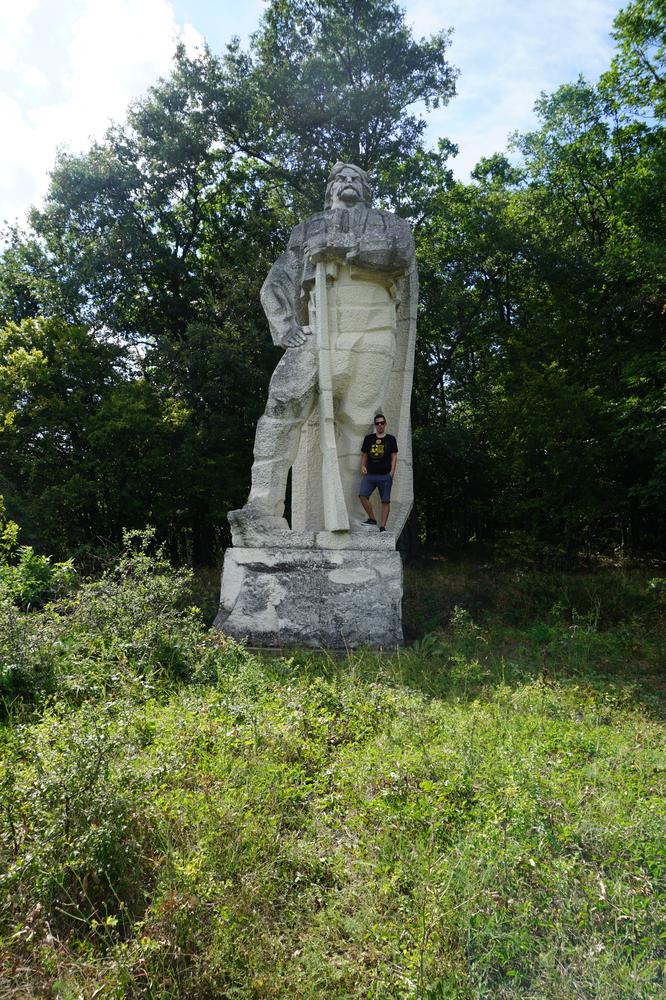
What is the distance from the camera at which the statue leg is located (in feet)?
19.3

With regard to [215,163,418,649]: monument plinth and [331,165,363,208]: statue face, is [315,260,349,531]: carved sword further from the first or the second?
[331,165,363,208]: statue face

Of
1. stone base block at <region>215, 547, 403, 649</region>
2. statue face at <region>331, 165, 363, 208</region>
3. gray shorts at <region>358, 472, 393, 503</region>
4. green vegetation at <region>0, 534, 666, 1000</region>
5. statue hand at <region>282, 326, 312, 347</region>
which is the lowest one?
green vegetation at <region>0, 534, 666, 1000</region>

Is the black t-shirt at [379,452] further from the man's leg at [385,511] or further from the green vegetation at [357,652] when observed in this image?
the green vegetation at [357,652]

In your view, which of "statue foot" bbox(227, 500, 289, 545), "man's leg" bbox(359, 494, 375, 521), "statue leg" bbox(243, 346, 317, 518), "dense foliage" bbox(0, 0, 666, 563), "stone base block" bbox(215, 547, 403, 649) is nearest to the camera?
"stone base block" bbox(215, 547, 403, 649)

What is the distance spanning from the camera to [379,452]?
617cm

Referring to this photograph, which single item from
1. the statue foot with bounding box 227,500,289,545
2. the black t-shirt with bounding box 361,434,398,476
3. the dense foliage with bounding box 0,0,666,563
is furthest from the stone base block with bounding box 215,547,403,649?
the dense foliage with bounding box 0,0,666,563

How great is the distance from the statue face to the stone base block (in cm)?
332

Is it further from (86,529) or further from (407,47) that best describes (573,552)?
(407,47)

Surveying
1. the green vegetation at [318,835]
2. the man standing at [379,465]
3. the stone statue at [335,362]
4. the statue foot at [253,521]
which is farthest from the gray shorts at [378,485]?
the green vegetation at [318,835]

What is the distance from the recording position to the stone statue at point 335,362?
5953 mm

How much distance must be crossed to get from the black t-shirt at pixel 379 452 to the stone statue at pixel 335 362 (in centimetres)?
10

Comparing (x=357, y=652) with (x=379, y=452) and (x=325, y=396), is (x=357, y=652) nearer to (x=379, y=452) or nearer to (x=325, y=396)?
(x=379, y=452)

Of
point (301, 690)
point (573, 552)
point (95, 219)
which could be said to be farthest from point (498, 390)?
point (301, 690)

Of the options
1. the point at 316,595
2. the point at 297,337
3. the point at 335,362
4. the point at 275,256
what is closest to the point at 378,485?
the point at 335,362
